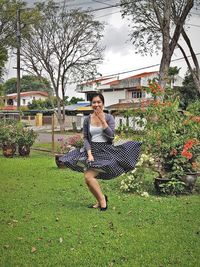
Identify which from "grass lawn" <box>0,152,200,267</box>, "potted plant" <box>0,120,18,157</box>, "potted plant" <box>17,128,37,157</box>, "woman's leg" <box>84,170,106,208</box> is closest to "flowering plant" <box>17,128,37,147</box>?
"potted plant" <box>17,128,37,157</box>

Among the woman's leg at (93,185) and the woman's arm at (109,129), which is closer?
the woman's arm at (109,129)

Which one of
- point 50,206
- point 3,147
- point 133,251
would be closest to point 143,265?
point 133,251

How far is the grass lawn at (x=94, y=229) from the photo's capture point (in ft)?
14.4

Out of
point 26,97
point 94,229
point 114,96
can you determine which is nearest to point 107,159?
point 94,229

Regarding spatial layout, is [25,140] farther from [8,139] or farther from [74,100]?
[74,100]

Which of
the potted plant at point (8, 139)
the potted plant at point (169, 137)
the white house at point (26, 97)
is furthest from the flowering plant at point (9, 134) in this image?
the white house at point (26, 97)

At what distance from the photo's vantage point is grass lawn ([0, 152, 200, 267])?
173 inches

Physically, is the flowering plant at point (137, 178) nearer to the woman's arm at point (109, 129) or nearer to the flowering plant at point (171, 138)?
the flowering plant at point (171, 138)

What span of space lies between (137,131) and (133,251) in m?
4.96

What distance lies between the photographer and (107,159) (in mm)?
6375

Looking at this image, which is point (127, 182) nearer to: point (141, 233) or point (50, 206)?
point (50, 206)

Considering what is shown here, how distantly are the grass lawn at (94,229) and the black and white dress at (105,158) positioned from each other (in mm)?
628

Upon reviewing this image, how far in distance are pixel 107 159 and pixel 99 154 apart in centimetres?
14

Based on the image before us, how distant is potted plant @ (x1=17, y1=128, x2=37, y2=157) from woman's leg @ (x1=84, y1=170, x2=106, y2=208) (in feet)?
30.3
